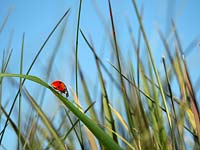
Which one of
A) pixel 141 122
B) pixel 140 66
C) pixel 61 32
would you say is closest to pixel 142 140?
pixel 141 122

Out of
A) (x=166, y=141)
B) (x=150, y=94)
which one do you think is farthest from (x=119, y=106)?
(x=166, y=141)

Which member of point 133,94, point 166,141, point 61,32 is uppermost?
point 61,32

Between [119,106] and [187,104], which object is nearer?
[187,104]

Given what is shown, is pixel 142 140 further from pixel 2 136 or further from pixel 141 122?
pixel 2 136

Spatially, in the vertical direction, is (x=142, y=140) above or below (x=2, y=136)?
below

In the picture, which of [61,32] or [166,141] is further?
[61,32]

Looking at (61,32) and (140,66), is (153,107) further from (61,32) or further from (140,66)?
(61,32)

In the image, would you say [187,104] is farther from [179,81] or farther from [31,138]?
[31,138]

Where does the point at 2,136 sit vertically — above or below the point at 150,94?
above
